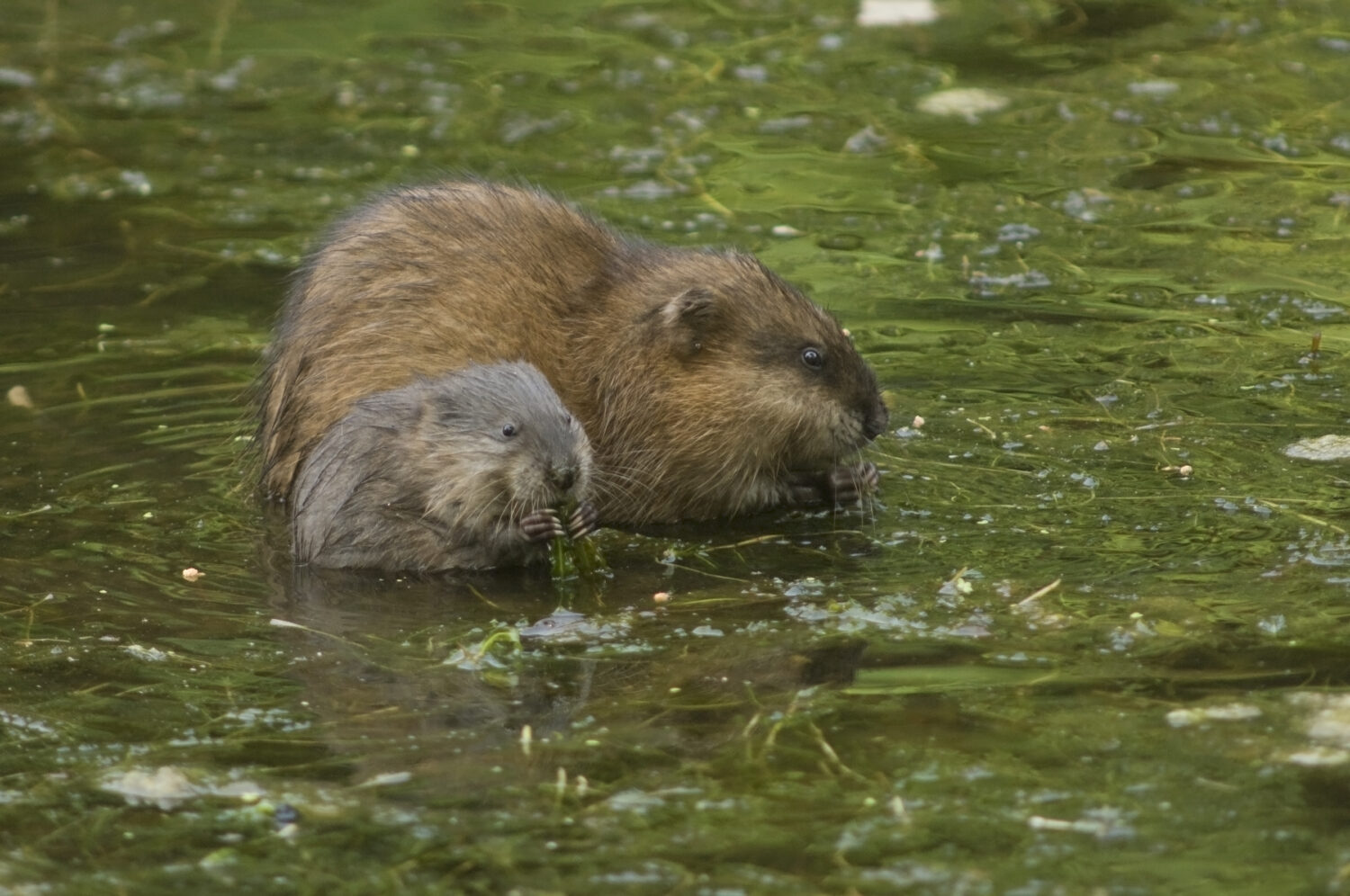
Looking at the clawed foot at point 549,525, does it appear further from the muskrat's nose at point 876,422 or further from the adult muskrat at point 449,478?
the muskrat's nose at point 876,422

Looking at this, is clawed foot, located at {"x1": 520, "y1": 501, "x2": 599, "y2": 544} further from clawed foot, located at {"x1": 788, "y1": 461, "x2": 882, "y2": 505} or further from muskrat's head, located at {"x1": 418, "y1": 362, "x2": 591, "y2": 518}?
clawed foot, located at {"x1": 788, "y1": 461, "x2": 882, "y2": 505}

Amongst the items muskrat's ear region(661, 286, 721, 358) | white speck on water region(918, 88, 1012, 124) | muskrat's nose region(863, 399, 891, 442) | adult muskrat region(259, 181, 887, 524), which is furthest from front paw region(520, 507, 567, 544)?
white speck on water region(918, 88, 1012, 124)

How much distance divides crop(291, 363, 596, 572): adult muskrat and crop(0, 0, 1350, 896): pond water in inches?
6.1

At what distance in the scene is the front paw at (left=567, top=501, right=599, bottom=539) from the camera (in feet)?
19.5

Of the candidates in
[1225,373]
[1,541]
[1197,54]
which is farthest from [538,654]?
[1197,54]

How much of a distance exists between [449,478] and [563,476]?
36 cm

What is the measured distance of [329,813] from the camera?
419 cm

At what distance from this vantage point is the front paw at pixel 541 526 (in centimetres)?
584

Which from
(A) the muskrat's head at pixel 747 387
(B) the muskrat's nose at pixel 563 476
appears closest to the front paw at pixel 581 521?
(B) the muskrat's nose at pixel 563 476

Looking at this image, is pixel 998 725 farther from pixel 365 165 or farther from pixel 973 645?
pixel 365 165

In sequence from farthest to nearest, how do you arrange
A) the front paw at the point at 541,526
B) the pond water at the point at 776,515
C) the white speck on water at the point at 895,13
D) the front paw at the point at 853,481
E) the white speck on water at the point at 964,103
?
the white speck on water at the point at 895,13
the white speck on water at the point at 964,103
the front paw at the point at 853,481
the front paw at the point at 541,526
the pond water at the point at 776,515

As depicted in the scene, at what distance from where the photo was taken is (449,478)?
5.94 metres

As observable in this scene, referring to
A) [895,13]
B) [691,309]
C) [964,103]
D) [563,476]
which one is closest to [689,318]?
[691,309]

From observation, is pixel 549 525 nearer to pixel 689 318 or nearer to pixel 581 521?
pixel 581 521
